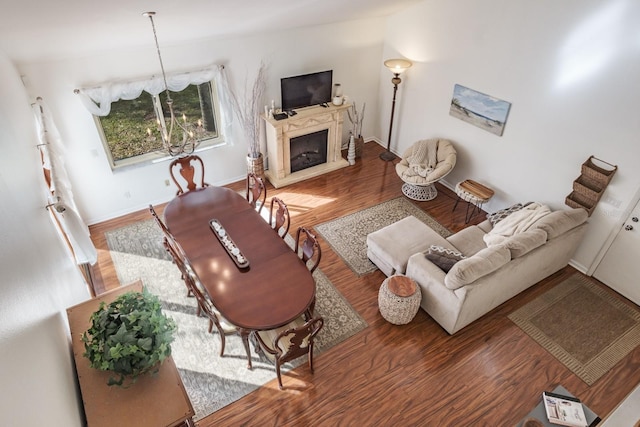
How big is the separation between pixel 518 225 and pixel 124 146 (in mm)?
5007

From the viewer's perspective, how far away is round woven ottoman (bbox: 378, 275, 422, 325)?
12.5 feet

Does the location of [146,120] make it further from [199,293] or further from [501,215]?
[501,215]

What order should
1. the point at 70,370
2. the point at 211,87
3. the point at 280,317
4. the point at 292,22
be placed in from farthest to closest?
the point at 211,87
the point at 292,22
the point at 280,317
the point at 70,370

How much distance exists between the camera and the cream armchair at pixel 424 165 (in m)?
5.66

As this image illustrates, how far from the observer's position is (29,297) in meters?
1.74

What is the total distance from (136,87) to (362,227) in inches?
131

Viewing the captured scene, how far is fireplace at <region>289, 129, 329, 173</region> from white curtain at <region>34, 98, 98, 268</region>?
321 centimetres

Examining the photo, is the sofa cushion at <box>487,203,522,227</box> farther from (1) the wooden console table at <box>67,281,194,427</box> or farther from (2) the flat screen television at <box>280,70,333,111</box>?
(1) the wooden console table at <box>67,281,194,427</box>

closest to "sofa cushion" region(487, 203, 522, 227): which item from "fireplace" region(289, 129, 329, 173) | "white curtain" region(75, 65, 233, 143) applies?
"fireplace" region(289, 129, 329, 173)

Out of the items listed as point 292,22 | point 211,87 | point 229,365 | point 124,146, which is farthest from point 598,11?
point 124,146

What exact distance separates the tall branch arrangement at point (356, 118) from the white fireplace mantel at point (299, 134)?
482mm

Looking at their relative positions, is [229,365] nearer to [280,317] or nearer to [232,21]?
[280,317]

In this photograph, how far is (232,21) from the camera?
4141 millimetres

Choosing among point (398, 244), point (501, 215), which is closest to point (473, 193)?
point (501, 215)
